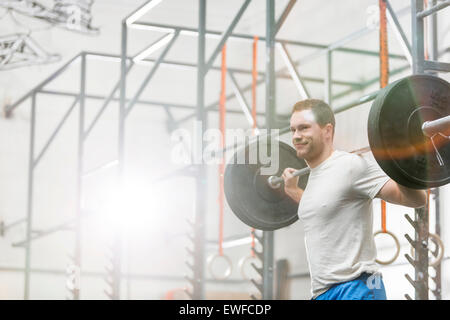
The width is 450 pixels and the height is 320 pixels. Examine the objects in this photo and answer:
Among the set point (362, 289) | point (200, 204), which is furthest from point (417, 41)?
point (200, 204)

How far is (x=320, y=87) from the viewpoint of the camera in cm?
812

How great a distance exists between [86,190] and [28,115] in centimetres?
118

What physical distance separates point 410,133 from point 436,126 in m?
0.10

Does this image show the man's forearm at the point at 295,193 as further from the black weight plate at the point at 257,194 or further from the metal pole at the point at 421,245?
the metal pole at the point at 421,245

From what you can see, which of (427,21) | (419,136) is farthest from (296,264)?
(419,136)

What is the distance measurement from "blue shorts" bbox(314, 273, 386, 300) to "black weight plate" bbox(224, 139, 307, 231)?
100 centimetres

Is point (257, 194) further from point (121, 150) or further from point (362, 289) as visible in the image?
point (121, 150)

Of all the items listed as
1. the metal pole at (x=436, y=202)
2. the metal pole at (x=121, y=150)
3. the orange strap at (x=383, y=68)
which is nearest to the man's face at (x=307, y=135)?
the orange strap at (x=383, y=68)

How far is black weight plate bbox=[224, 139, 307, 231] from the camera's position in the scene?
12.0ft

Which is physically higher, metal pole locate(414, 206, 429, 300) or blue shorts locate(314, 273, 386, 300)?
metal pole locate(414, 206, 429, 300)

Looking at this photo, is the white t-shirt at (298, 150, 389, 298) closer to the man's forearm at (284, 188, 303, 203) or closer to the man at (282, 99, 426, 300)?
the man at (282, 99, 426, 300)

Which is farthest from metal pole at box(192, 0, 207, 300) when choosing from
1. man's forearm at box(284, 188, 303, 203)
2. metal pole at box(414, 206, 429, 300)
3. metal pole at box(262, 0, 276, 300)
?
metal pole at box(414, 206, 429, 300)

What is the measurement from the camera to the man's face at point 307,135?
110 inches
